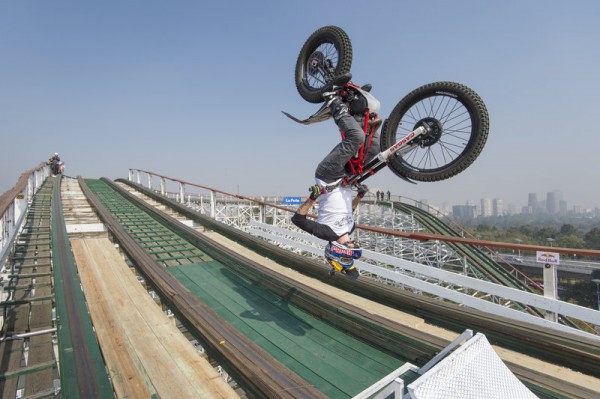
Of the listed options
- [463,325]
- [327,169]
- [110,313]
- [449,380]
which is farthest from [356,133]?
[110,313]

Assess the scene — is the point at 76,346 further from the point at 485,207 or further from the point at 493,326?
the point at 485,207

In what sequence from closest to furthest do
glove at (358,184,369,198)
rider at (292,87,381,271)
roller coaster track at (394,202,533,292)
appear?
rider at (292,87,381,271)
glove at (358,184,369,198)
roller coaster track at (394,202,533,292)

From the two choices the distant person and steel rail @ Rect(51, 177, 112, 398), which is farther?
the distant person

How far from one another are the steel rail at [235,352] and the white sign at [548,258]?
262 cm

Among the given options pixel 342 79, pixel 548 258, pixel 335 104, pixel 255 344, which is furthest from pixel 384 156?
pixel 255 344

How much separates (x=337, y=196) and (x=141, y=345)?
2.50m

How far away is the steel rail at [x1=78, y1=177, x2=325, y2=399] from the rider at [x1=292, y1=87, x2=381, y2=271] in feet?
3.68

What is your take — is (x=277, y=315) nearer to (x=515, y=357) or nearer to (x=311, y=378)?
(x=311, y=378)

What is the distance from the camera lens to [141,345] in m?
3.00

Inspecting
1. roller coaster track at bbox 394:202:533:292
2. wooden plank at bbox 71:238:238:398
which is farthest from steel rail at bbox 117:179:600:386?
roller coaster track at bbox 394:202:533:292

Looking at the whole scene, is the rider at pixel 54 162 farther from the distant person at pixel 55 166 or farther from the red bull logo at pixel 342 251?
the red bull logo at pixel 342 251

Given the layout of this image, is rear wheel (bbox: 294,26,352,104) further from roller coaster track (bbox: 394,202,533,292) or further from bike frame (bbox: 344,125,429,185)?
roller coaster track (bbox: 394,202,533,292)

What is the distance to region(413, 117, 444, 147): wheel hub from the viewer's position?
3146 millimetres

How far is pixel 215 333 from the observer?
314 centimetres
